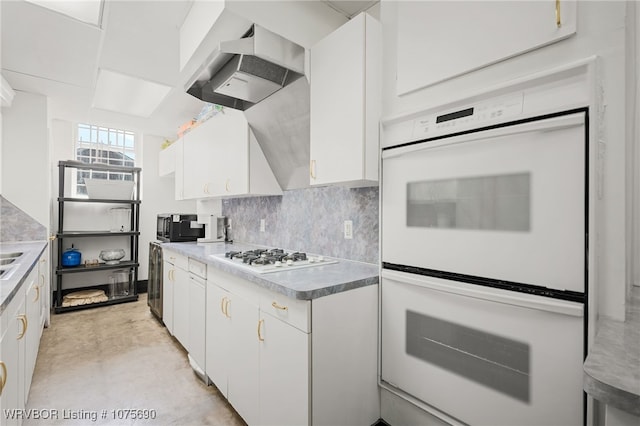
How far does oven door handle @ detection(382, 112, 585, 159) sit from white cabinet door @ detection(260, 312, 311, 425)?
965 mm

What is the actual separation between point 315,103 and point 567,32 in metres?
1.14

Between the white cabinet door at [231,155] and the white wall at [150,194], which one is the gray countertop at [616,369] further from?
→ the white wall at [150,194]

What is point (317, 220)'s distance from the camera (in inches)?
92.4

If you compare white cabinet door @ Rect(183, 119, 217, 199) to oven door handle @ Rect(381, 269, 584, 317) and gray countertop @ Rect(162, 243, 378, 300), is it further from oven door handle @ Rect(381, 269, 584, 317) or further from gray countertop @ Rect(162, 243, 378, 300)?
oven door handle @ Rect(381, 269, 584, 317)

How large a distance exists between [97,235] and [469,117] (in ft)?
15.5

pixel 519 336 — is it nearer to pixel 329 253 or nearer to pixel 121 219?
pixel 329 253

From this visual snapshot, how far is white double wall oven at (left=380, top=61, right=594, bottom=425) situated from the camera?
0.98m

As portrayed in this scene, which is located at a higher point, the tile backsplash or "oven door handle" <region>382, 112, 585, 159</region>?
"oven door handle" <region>382, 112, 585, 159</region>

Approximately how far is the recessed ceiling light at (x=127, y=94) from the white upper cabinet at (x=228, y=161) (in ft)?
2.08

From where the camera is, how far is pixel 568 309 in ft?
3.19

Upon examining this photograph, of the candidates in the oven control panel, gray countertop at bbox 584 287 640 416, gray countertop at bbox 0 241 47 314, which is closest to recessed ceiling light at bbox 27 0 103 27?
gray countertop at bbox 0 241 47 314

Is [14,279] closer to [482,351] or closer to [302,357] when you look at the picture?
[302,357]

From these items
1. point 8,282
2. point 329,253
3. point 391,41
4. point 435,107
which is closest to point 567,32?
point 435,107

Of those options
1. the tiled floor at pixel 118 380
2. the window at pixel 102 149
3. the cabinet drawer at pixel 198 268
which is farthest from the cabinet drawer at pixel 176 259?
the window at pixel 102 149
